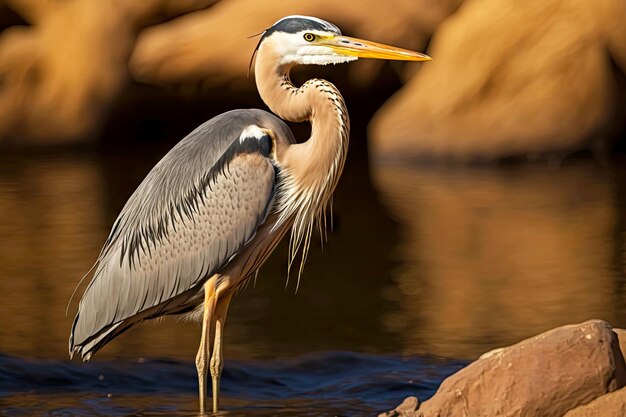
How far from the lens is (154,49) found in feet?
42.5

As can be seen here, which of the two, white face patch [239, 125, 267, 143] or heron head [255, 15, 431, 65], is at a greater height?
heron head [255, 15, 431, 65]

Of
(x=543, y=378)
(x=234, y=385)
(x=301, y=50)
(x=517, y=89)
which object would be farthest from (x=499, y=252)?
(x=543, y=378)

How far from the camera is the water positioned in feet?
18.6

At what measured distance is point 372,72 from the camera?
1286 cm

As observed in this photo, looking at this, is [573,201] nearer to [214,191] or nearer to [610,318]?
[610,318]

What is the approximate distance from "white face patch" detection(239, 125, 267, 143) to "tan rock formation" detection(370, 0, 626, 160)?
653 centimetres

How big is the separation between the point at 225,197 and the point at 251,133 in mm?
252

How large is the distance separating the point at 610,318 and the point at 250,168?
1992 millimetres

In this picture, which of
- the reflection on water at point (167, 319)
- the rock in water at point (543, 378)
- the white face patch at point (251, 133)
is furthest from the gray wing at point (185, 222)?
the rock in water at point (543, 378)

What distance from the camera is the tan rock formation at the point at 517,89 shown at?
38.4ft

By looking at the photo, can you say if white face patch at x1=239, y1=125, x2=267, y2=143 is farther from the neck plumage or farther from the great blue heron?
the neck plumage

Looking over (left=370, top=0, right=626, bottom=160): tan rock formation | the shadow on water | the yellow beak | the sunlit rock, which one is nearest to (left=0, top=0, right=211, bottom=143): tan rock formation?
(left=370, top=0, right=626, bottom=160): tan rock formation

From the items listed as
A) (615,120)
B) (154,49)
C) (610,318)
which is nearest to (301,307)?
(610,318)

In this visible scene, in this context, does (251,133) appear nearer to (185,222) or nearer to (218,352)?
(185,222)
